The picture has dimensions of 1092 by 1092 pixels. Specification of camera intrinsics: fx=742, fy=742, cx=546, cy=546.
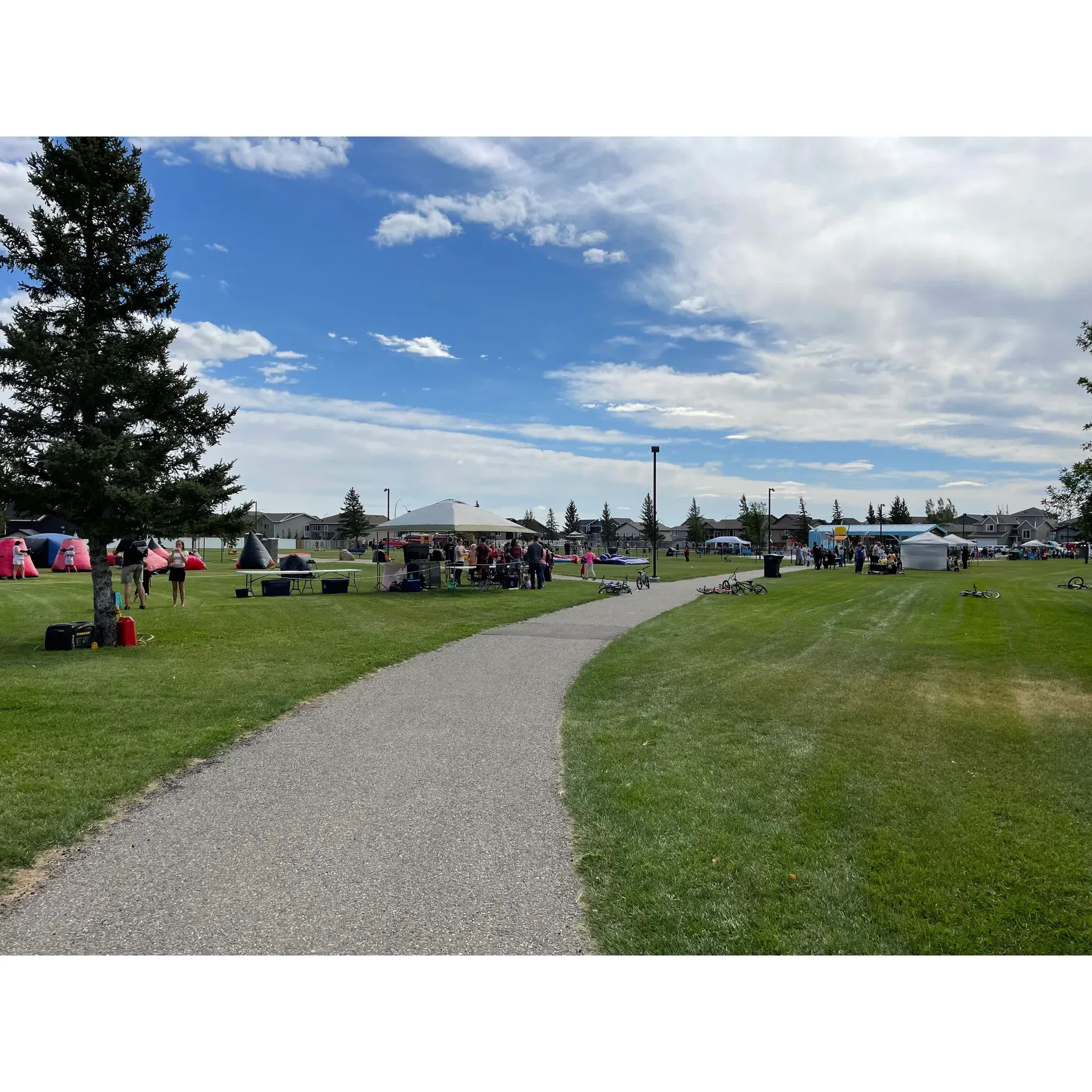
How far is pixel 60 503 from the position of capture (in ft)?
39.1

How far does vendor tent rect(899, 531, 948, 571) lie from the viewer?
4028 centimetres

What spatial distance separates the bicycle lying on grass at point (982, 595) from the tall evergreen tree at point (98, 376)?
68.6 feet

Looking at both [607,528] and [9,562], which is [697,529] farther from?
[9,562]

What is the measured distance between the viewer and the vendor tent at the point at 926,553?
40281 millimetres

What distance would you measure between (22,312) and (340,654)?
7.53 m

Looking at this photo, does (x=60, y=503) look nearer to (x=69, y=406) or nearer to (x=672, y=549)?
(x=69, y=406)

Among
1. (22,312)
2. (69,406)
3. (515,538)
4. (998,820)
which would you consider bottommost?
(998,820)

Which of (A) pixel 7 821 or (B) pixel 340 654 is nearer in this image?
(A) pixel 7 821

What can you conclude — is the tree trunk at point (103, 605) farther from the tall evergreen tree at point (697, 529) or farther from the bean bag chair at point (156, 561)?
the tall evergreen tree at point (697, 529)

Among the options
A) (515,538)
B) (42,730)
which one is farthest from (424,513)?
(42,730)

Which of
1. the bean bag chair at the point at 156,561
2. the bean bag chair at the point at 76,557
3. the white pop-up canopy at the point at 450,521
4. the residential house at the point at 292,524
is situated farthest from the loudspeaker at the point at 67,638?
the residential house at the point at 292,524

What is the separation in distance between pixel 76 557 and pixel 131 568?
21.4 m

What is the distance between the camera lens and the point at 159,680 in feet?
30.5

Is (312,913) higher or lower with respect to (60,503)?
lower
